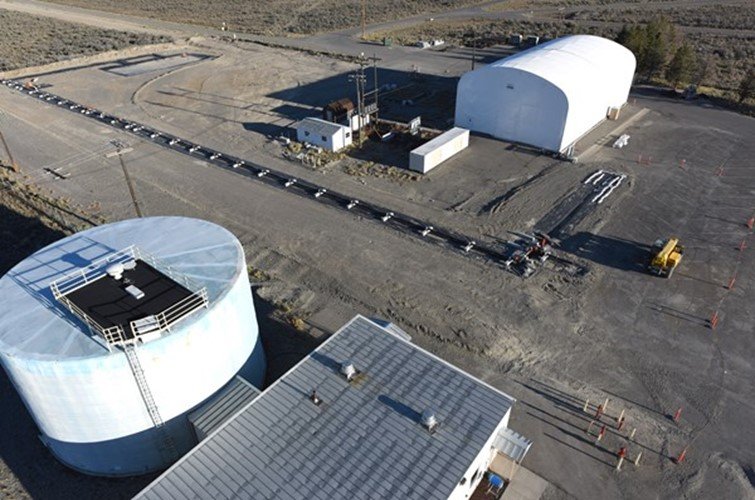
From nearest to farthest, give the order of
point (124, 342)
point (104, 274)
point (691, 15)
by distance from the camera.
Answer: point (124, 342) → point (104, 274) → point (691, 15)

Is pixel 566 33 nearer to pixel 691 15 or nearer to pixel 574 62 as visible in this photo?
pixel 691 15

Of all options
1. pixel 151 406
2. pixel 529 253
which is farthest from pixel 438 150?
pixel 151 406

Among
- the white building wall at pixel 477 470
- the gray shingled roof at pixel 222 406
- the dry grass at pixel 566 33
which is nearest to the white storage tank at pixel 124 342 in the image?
the gray shingled roof at pixel 222 406

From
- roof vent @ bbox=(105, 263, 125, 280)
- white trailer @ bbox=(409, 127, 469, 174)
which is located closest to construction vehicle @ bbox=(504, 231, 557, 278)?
white trailer @ bbox=(409, 127, 469, 174)

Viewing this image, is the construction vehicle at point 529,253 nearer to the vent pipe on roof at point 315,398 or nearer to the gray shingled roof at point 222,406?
the vent pipe on roof at point 315,398

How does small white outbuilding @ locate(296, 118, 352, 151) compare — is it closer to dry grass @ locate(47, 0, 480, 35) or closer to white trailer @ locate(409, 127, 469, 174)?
white trailer @ locate(409, 127, 469, 174)

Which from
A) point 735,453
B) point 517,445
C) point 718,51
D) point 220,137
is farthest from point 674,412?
point 718,51

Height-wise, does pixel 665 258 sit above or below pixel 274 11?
below
